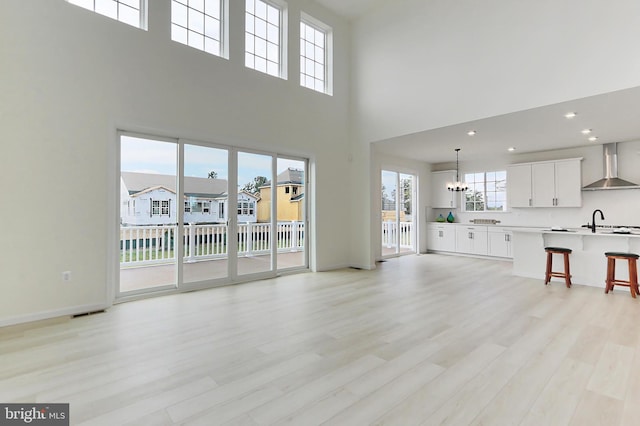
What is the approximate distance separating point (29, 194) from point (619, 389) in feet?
18.0

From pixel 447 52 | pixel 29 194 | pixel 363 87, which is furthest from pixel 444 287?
pixel 29 194

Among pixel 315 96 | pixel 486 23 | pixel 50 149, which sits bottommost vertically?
pixel 50 149

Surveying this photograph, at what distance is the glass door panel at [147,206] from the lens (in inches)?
167

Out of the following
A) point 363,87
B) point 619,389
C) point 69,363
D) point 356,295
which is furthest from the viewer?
point 363,87

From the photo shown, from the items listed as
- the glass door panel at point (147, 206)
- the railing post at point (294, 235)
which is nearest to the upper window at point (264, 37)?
the glass door panel at point (147, 206)

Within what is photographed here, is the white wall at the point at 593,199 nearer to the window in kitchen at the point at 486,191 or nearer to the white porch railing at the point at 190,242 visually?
the window in kitchen at the point at 486,191

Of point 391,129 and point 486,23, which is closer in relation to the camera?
point 486,23

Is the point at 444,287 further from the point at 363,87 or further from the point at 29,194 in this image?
the point at 29,194

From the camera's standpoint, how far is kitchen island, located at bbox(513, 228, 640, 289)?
4.87 m

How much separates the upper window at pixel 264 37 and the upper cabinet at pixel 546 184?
19.5 feet

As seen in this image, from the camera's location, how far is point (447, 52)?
5.26 meters

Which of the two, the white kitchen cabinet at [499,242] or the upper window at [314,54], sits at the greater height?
the upper window at [314,54]

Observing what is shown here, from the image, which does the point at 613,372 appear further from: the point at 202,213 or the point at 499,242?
the point at 499,242

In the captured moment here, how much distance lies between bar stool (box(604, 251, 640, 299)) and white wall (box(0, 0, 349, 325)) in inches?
233
